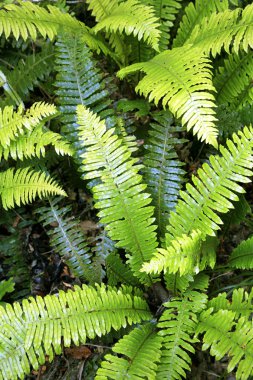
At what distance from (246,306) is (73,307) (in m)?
1.05

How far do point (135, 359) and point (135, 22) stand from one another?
2.34 meters

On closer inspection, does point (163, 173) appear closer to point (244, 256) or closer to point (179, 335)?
point (244, 256)

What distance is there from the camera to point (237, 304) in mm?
2547

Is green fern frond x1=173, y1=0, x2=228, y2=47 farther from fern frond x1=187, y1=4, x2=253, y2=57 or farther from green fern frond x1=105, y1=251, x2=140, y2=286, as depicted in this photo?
green fern frond x1=105, y1=251, x2=140, y2=286

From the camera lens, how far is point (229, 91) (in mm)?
3457

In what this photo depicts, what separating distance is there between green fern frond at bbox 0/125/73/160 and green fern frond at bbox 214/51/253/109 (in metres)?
1.40

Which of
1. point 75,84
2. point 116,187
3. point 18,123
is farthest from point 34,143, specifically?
point 116,187

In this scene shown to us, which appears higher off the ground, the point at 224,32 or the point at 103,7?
the point at 103,7

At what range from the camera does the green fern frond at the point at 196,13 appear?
3.48 m

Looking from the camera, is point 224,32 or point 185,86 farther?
point 224,32

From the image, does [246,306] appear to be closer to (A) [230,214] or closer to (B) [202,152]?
(A) [230,214]

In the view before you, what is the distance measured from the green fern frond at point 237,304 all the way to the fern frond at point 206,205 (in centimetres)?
28

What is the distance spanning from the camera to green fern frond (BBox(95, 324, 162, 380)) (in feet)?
7.55

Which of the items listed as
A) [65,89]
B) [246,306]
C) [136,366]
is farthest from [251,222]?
[65,89]
